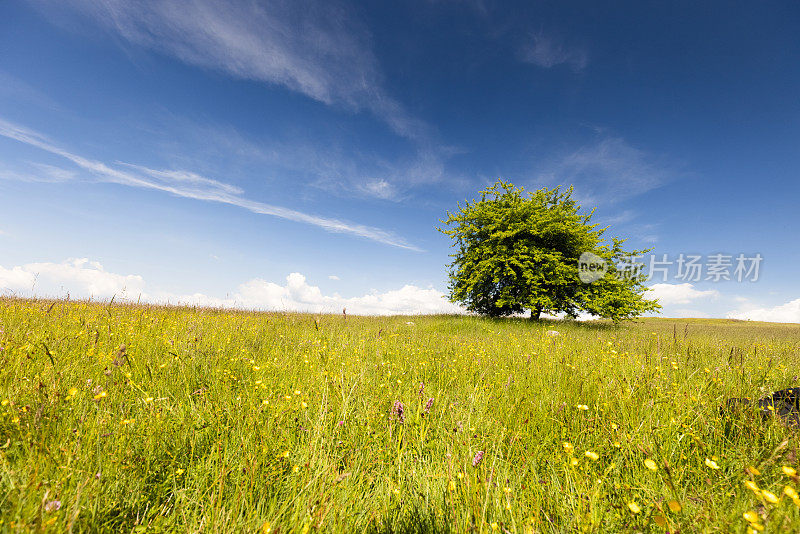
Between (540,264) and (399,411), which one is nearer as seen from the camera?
(399,411)

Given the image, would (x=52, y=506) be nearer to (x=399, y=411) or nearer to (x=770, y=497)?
(x=399, y=411)

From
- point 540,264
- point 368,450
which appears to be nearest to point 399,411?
point 368,450

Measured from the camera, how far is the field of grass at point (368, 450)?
5.07 ft

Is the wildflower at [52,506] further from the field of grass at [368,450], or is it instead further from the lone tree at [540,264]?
the lone tree at [540,264]

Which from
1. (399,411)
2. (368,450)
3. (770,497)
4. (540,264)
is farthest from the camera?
(540,264)

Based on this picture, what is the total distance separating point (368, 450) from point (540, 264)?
58.3ft

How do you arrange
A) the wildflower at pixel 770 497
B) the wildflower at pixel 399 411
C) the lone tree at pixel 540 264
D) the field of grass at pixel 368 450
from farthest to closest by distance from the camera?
the lone tree at pixel 540 264 → the wildflower at pixel 399 411 → the field of grass at pixel 368 450 → the wildflower at pixel 770 497

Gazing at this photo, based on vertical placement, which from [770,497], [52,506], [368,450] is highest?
[770,497]

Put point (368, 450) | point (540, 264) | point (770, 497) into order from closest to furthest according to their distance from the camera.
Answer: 1. point (770, 497)
2. point (368, 450)
3. point (540, 264)

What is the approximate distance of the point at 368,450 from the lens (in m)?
2.30

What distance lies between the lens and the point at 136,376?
3.30 meters

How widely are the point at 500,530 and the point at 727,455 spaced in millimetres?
2246

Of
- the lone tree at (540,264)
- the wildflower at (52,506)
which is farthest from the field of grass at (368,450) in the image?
the lone tree at (540,264)

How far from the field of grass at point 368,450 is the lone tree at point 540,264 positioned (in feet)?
42.4
